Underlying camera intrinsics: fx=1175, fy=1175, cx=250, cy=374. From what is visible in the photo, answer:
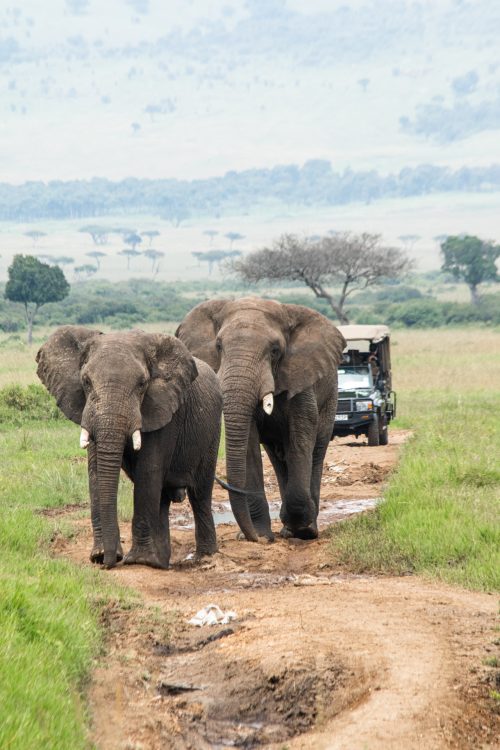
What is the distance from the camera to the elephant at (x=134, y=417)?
9250 millimetres

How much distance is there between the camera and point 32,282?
2517 inches

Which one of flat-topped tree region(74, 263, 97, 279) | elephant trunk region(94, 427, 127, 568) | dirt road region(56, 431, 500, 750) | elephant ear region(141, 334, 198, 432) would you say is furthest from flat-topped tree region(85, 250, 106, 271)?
dirt road region(56, 431, 500, 750)

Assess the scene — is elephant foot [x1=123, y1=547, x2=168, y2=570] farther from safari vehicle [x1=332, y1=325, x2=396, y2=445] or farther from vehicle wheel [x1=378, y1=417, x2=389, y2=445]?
vehicle wheel [x1=378, y1=417, x2=389, y2=445]

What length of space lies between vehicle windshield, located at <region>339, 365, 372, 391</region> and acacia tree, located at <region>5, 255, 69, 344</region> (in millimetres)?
42601

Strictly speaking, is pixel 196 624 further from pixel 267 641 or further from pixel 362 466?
pixel 362 466

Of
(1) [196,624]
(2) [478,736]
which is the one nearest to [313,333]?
(1) [196,624]

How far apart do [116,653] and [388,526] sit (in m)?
4.35

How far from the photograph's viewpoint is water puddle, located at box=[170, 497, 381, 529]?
44.5ft

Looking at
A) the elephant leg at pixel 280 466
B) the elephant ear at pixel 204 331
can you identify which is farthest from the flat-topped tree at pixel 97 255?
the elephant ear at pixel 204 331

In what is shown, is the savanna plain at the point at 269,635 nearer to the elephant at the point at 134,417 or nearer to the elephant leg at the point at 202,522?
the elephant leg at the point at 202,522

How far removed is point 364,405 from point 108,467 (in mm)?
12585

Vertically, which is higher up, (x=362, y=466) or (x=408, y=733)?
(x=408, y=733)

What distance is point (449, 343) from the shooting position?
179 feet

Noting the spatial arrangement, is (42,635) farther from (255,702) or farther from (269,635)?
(269,635)
